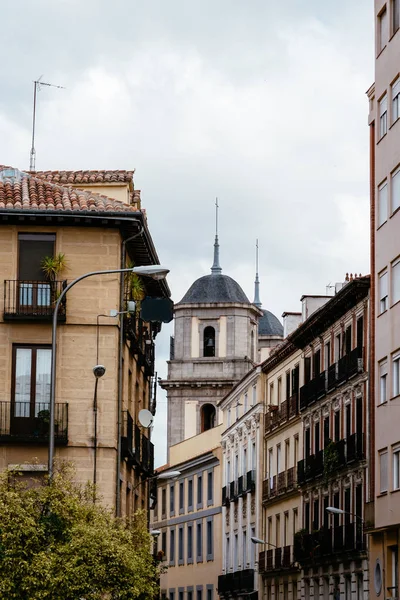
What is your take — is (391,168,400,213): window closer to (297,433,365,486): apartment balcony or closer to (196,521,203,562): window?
(297,433,365,486): apartment balcony

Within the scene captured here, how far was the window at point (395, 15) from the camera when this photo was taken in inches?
2089

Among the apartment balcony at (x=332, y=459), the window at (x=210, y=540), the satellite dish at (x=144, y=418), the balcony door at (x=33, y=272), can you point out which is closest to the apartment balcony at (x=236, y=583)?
the window at (x=210, y=540)

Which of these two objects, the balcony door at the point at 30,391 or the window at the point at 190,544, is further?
the window at the point at 190,544

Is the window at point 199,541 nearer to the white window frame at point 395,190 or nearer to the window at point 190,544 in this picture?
the window at point 190,544

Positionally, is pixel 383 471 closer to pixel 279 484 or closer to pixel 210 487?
pixel 279 484

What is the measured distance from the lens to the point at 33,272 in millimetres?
45062

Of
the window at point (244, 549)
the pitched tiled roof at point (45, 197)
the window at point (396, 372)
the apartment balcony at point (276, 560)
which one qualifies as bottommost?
the apartment balcony at point (276, 560)

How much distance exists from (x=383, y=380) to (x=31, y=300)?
14.4 m

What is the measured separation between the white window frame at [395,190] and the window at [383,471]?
27.4 feet

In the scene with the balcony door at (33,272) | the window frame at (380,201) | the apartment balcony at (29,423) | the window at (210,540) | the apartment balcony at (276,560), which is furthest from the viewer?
the window at (210,540)

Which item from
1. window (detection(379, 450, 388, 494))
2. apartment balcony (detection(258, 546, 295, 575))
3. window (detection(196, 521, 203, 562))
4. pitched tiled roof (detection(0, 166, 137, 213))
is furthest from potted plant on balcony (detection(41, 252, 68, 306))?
window (detection(196, 521, 203, 562))

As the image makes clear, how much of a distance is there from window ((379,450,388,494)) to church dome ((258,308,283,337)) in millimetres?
102440

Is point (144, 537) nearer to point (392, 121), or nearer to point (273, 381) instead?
point (392, 121)

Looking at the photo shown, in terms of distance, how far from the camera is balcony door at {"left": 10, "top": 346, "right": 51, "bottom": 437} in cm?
4388
